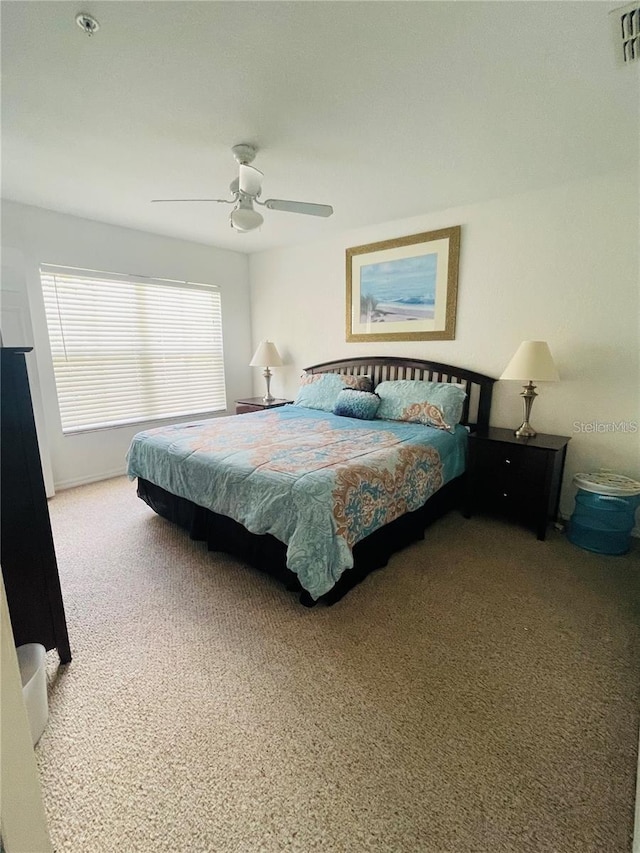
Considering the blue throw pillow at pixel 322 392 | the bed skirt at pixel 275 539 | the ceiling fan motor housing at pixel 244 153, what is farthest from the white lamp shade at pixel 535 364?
the ceiling fan motor housing at pixel 244 153

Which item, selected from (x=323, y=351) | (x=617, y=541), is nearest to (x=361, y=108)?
(x=323, y=351)

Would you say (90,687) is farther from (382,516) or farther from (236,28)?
(236,28)

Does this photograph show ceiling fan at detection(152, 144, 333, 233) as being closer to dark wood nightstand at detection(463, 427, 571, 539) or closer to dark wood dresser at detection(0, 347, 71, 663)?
dark wood dresser at detection(0, 347, 71, 663)

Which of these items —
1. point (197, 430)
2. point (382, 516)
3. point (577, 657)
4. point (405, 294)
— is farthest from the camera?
point (405, 294)

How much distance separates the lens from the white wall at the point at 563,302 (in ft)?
8.52

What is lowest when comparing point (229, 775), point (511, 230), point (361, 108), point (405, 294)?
point (229, 775)

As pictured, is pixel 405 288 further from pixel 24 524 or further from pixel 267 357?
pixel 24 524

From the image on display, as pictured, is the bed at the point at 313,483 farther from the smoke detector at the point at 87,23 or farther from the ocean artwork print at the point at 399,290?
the smoke detector at the point at 87,23

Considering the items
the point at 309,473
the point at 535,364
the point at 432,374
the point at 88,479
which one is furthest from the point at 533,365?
the point at 88,479

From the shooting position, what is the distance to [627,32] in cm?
142

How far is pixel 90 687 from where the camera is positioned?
5.07 ft

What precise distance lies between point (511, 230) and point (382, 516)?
2528mm

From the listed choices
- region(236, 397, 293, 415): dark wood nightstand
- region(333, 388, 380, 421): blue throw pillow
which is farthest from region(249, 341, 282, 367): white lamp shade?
region(333, 388, 380, 421): blue throw pillow

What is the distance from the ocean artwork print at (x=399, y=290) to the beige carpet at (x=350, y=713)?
238 centimetres
